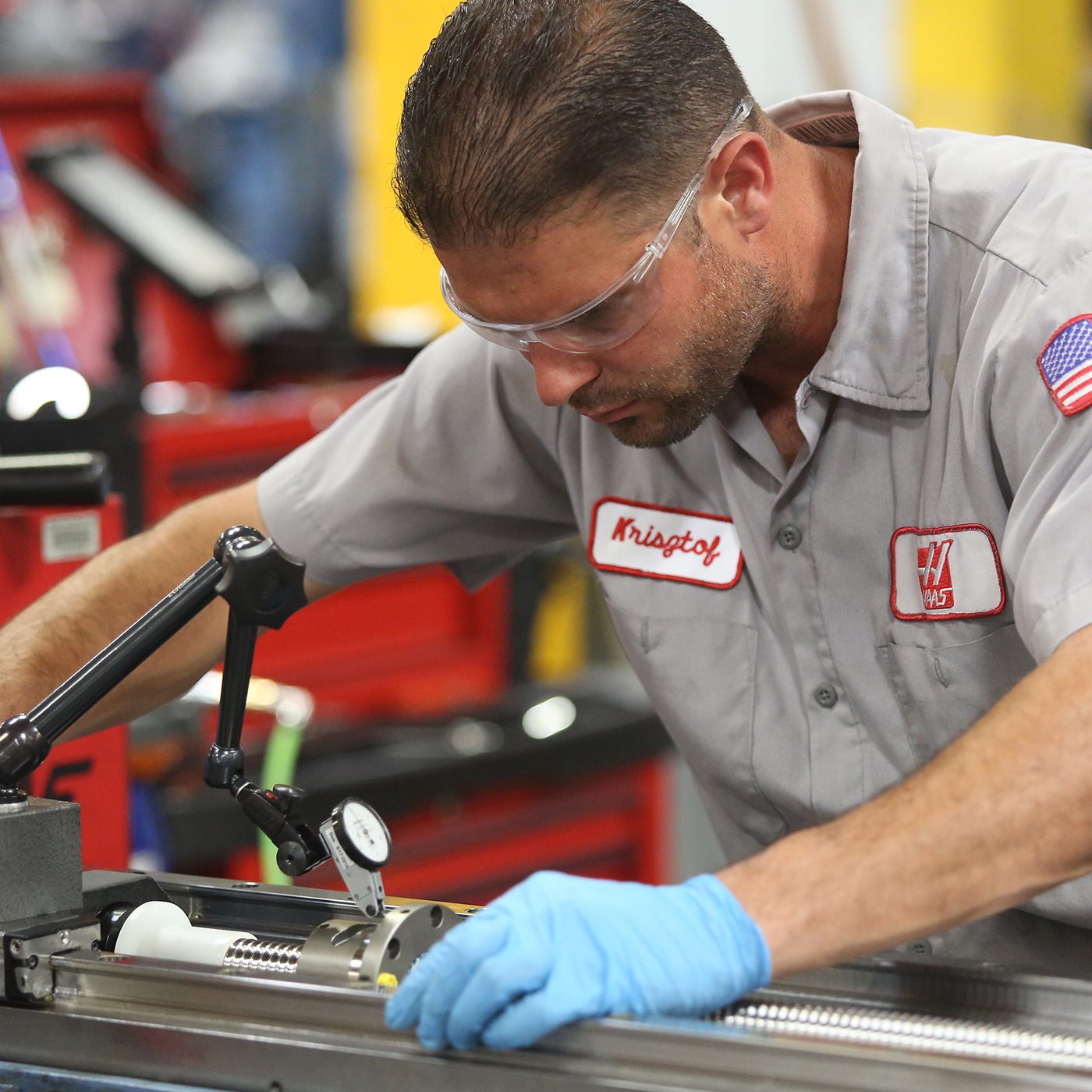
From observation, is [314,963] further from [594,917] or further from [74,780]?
[74,780]

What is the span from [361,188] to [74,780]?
5.50m

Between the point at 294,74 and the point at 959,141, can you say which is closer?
the point at 959,141

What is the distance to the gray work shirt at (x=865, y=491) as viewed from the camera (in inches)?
52.7

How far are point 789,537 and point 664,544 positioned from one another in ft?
0.48

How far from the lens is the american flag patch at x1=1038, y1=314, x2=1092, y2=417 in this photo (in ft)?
4.11

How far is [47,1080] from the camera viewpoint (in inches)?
46.9

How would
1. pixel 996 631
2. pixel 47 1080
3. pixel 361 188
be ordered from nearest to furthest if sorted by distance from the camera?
pixel 47 1080 < pixel 996 631 < pixel 361 188

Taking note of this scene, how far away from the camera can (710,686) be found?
1.61 meters

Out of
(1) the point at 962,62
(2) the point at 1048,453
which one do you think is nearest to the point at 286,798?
(2) the point at 1048,453

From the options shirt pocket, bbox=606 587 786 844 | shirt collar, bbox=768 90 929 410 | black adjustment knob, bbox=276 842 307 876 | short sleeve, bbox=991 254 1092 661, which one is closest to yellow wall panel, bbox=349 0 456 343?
shirt pocket, bbox=606 587 786 844

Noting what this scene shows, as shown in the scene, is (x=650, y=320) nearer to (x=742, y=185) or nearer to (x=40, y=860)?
(x=742, y=185)

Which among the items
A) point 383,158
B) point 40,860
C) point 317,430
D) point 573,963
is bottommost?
point 573,963

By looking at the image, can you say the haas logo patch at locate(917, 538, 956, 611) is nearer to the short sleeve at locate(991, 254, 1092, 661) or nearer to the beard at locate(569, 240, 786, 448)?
the short sleeve at locate(991, 254, 1092, 661)

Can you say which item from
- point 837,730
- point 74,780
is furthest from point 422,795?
point 837,730
